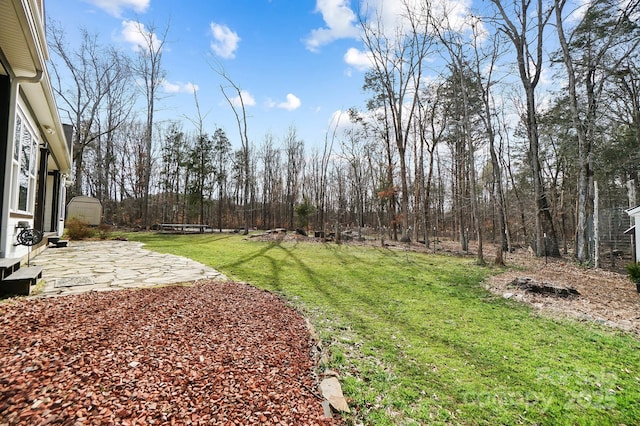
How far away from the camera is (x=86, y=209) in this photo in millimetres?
14648

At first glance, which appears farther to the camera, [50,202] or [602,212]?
[602,212]

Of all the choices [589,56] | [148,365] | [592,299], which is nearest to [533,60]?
[589,56]

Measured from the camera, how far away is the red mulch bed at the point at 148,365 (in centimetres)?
155

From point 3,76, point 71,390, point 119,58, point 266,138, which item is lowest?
point 71,390

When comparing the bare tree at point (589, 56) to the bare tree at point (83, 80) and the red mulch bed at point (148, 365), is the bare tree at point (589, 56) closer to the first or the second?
the red mulch bed at point (148, 365)

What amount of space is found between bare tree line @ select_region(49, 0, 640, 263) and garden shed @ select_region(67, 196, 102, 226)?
2400mm

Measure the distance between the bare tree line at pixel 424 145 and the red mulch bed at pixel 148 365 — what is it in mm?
8287

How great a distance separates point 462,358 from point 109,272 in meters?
5.56

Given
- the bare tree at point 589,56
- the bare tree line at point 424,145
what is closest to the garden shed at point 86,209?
the bare tree line at point 424,145

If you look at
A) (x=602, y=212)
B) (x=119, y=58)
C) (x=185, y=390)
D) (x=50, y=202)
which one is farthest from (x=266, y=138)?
(x=185, y=390)

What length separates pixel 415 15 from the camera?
11.6 metres

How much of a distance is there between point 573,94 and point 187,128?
24.6 meters

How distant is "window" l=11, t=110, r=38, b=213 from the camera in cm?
413

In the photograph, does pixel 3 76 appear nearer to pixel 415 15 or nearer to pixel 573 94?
pixel 415 15
